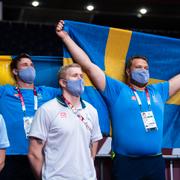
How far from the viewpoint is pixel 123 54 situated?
4008 mm

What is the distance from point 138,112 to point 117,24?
7.46 meters

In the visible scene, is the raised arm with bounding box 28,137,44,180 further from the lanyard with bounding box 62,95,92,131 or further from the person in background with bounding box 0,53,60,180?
the person in background with bounding box 0,53,60,180

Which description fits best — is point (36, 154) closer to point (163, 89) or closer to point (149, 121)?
point (149, 121)

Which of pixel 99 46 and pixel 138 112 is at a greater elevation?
pixel 99 46

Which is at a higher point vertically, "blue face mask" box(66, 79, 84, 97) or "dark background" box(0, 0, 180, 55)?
"dark background" box(0, 0, 180, 55)

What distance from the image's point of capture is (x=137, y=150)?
11.2ft

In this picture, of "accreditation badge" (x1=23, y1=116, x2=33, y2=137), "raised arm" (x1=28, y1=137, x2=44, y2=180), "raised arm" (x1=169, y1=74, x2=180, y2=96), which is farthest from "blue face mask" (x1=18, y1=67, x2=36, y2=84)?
"raised arm" (x1=169, y1=74, x2=180, y2=96)

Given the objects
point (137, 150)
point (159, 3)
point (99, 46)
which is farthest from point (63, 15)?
point (137, 150)

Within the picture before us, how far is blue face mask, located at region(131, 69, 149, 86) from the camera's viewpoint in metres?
3.67

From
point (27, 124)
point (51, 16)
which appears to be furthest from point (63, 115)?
point (51, 16)

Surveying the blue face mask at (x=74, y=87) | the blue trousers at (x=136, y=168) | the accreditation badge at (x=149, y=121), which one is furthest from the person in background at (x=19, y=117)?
the accreditation badge at (x=149, y=121)

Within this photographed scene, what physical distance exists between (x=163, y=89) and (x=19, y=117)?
50.6 inches

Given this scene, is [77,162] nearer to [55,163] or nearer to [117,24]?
[55,163]

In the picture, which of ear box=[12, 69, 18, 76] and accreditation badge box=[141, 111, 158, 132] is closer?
accreditation badge box=[141, 111, 158, 132]
